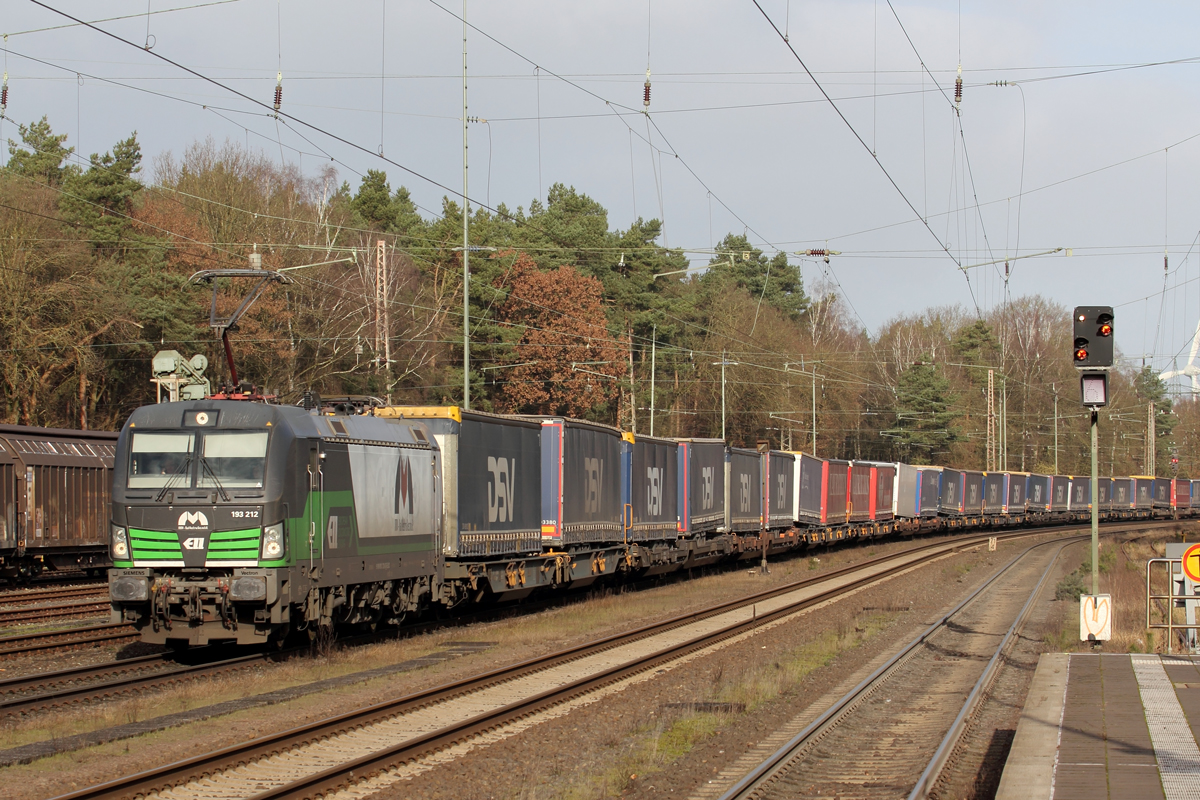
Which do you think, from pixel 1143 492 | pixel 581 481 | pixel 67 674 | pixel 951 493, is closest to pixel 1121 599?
pixel 581 481

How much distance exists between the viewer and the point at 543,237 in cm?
7225

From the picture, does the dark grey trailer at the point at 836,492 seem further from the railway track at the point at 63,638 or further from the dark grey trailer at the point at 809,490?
the railway track at the point at 63,638

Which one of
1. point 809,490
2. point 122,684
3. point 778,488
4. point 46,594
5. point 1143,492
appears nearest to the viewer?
point 122,684

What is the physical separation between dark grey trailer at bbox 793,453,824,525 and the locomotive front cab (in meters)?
28.1

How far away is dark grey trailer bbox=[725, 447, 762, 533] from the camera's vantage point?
111 ft

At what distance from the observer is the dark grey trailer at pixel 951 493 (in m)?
59.2

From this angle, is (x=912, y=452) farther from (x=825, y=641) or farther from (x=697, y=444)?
(x=825, y=641)

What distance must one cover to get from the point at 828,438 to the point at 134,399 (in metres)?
52.0

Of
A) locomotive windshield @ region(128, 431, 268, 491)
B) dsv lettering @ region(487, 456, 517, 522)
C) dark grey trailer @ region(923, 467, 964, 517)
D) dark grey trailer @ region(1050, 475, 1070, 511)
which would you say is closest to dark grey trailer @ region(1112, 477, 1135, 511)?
dark grey trailer @ region(1050, 475, 1070, 511)

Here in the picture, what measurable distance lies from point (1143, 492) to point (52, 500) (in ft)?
253

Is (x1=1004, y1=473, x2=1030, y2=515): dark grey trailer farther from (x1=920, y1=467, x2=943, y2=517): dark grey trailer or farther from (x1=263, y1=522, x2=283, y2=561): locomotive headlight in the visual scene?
(x1=263, y1=522, x2=283, y2=561): locomotive headlight

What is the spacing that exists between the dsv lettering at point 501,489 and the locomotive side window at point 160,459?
20.8ft

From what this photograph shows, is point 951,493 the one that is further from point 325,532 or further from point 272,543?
point 272,543

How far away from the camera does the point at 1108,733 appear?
9656 mm
